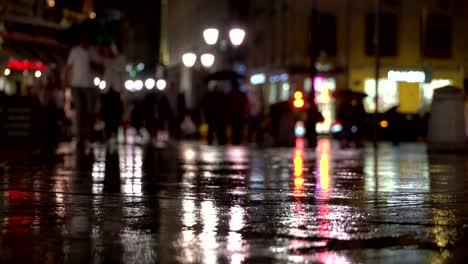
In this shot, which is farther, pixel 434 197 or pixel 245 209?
pixel 434 197

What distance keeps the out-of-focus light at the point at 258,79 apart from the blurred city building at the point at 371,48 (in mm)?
3239

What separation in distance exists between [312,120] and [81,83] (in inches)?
309

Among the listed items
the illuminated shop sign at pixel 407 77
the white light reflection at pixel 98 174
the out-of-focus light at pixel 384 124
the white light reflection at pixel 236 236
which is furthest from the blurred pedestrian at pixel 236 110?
the illuminated shop sign at pixel 407 77

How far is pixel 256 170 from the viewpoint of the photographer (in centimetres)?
1319

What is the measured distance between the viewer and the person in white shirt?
63.5 feet

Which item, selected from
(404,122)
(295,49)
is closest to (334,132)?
(404,122)

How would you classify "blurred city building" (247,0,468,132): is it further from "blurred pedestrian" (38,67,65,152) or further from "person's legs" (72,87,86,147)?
"person's legs" (72,87,86,147)

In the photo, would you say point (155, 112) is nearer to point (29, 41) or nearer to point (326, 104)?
point (29, 41)

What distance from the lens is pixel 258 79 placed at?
58.2 meters

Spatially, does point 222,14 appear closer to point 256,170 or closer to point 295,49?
point 295,49

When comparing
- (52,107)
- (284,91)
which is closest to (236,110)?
(52,107)

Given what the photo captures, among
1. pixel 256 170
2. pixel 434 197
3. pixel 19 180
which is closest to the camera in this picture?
pixel 434 197

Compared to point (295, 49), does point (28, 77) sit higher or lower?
lower

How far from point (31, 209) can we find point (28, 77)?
26466 millimetres
